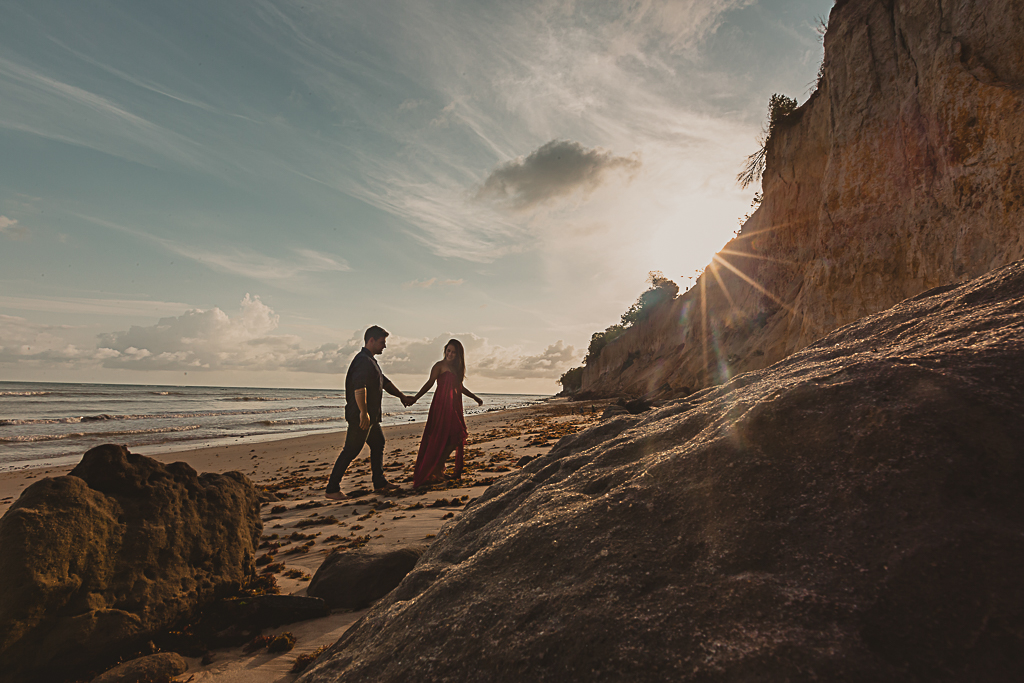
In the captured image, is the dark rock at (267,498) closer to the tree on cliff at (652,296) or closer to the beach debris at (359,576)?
the beach debris at (359,576)

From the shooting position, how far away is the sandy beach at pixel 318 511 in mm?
2969

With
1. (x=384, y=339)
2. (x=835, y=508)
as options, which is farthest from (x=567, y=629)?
(x=384, y=339)

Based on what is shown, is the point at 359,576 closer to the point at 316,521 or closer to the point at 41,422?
the point at 316,521

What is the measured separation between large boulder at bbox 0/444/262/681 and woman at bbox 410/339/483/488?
4235mm

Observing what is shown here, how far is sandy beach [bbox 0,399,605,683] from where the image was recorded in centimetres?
297

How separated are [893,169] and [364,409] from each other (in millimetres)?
12304

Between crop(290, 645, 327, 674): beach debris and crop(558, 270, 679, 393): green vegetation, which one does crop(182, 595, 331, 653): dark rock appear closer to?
crop(290, 645, 327, 674): beach debris

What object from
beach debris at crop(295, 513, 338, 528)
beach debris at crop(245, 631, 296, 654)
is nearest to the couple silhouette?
beach debris at crop(295, 513, 338, 528)

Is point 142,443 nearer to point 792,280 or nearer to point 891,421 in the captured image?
point 891,421

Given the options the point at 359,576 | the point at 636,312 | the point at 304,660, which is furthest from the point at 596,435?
the point at 636,312

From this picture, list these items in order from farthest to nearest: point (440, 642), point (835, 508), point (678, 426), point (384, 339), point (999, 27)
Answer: point (384, 339) < point (999, 27) < point (678, 426) < point (440, 642) < point (835, 508)

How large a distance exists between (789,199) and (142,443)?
26.5m

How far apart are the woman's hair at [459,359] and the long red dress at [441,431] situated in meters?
0.15

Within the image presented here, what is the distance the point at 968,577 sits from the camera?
1.12 metres
